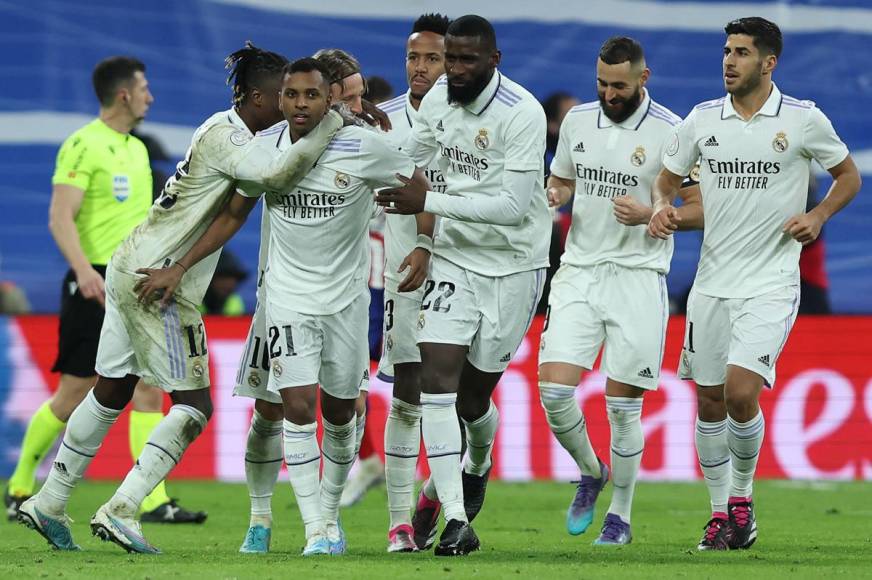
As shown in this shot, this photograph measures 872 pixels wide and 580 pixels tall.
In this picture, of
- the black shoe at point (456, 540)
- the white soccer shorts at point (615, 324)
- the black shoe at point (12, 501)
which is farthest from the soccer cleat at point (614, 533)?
the black shoe at point (12, 501)

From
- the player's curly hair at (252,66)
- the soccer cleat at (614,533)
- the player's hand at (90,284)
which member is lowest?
the soccer cleat at (614,533)

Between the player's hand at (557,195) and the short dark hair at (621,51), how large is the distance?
0.69 metres

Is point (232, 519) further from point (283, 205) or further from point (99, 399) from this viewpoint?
point (283, 205)

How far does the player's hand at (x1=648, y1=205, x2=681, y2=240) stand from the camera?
7902 mm

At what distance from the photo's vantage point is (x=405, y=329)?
8.15 metres

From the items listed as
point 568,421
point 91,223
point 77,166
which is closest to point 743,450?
point 568,421

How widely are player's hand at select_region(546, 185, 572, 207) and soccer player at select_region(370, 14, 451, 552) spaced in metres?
0.69

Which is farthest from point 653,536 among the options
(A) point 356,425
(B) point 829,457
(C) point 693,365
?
(B) point 829,457

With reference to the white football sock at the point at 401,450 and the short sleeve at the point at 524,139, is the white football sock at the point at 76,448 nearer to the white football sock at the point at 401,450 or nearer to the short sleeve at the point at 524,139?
the white football sock at the point at 401,450

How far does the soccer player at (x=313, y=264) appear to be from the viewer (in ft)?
23.7

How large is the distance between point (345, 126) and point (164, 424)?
60.8 inches

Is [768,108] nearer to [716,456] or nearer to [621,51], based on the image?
[621,51]

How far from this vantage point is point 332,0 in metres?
15.2

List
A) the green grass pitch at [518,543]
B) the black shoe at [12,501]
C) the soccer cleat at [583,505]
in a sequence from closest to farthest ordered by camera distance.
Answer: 1. the green grass pitch at [518,543]
2. the soccer cleat at [583,505]
3. the black shoe at [12,501]
